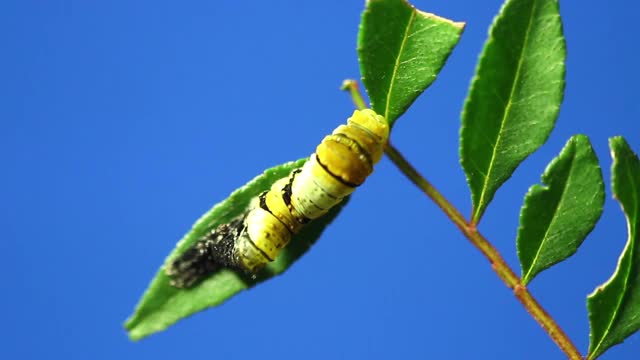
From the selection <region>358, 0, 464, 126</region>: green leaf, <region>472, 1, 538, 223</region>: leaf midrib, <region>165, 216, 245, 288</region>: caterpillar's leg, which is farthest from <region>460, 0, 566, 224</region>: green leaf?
<region>165, 216, 245, 288</region>: caterpillar's leg

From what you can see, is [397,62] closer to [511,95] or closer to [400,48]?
[400,48]

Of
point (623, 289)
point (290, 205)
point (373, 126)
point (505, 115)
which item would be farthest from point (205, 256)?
point (623, 289)

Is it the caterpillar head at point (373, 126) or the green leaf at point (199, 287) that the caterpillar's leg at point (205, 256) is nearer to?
the green leaf at point (199, 287)

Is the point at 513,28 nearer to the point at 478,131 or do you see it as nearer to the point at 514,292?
the point at 478,131

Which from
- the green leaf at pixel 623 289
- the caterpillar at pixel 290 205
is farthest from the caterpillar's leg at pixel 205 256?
the green leaf at pixel 623 289

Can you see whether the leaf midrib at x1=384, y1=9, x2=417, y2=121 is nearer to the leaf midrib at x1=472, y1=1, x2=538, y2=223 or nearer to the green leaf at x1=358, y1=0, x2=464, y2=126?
the green leaf at x1=358, y1=0, x2=464, y2=126

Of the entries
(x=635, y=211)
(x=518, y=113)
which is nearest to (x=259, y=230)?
(x=518, y=113)
